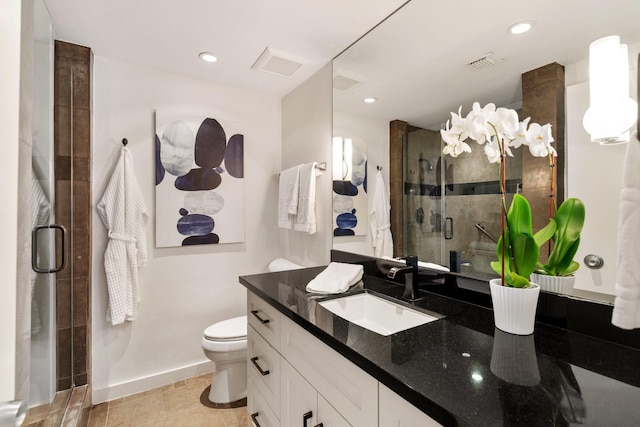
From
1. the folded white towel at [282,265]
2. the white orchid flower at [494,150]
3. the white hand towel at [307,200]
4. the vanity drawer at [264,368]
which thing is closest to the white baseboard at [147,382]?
the folded white towel at [282,265]

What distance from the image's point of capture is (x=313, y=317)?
115cm

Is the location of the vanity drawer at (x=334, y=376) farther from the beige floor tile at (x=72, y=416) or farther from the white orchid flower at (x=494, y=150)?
the beige floor tile at (x=72, y=416)

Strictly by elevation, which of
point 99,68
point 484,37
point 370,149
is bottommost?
point 370,149

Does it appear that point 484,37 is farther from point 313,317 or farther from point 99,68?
point 99,68

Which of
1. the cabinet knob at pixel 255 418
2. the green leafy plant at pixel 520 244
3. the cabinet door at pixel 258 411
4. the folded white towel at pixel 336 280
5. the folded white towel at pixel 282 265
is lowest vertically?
the cabinet knob at pixel 255 418

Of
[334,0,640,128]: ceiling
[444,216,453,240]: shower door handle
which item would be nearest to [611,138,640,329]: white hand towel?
[334,0,640,128]: ceiling

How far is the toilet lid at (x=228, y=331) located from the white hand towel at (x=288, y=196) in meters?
0.81

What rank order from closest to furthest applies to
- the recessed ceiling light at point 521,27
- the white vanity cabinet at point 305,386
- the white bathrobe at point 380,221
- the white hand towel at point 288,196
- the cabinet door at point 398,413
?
the cabinet door at point 398,413
the white vanity cabinet at point 305,386
the recessed ceiling light at point 521,27
the white bathrobe at point 380,221
the white hand towel at point 288,196

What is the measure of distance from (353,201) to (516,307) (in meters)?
1.23

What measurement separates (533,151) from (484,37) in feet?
1.95

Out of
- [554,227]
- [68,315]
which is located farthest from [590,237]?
[68,315]

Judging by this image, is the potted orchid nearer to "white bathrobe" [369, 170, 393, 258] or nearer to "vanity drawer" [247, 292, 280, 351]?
"white bathrobe" [369, 170, 393, 258]

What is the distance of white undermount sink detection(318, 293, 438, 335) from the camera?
1.29 meters

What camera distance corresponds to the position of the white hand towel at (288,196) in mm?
2396
